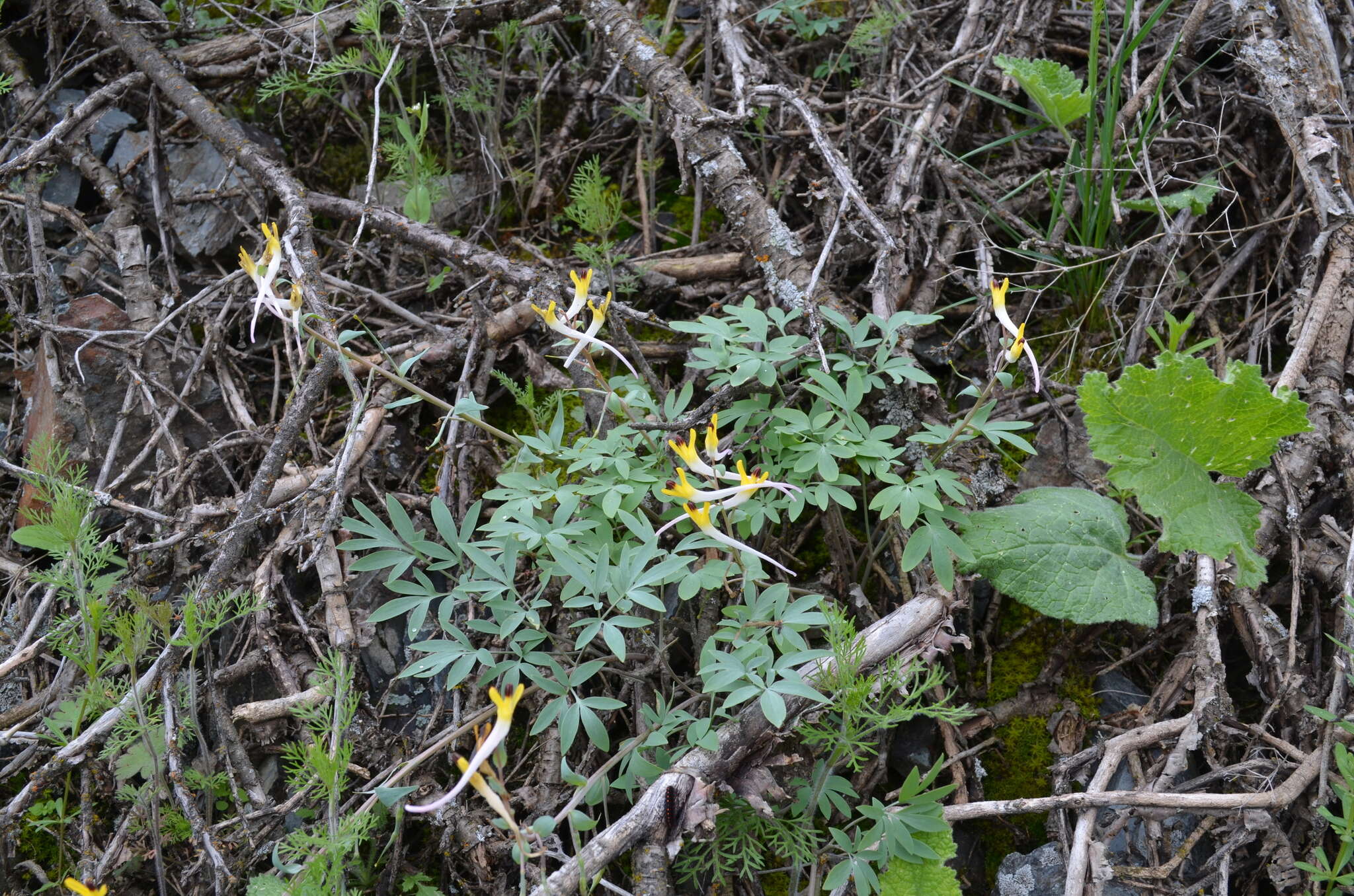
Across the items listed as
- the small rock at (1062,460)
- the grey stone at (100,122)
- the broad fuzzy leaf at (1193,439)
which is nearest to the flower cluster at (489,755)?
the broad fuzzy leaf at (1193,439)

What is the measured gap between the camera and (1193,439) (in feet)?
6.75

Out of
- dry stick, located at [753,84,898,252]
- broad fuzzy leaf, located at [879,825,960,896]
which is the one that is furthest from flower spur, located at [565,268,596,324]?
broad fuzzy leaf, located at [879,825,960,896]

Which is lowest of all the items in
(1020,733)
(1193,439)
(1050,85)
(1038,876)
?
(1038,876)

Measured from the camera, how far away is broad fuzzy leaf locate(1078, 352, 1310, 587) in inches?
76.7

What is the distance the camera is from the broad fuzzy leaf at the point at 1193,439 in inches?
76.7

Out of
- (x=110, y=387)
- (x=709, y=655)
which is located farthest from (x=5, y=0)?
(x=709, y=655)

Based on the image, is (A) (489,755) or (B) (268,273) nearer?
(A) (489,755)

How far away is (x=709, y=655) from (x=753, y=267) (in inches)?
59.7

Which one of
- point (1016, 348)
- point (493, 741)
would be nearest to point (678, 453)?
point (493, 741)

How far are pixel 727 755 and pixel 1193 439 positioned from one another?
1.30 metres

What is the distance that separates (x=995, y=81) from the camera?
3164 mm

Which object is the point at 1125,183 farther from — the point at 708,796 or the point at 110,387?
the point at 110,387

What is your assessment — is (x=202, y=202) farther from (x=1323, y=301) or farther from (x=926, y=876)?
(x=1323, y=301)

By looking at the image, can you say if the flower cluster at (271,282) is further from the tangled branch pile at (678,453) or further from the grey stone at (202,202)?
the grey stone at (202,202)
